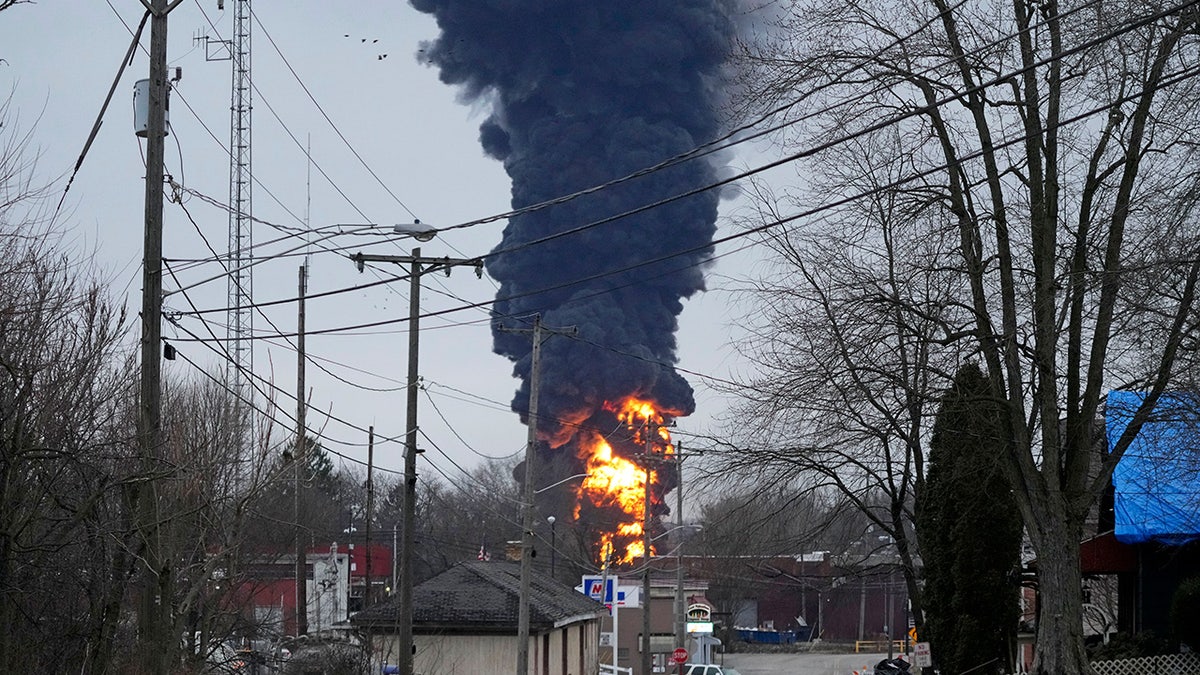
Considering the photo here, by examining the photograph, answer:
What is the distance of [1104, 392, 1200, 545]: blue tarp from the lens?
15.5 m

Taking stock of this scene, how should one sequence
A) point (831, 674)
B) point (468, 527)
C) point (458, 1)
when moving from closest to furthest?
point (831, 674)
point (468, 527)
point (458, 1)

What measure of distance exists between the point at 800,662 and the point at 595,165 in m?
31.9

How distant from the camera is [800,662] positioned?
212 feet

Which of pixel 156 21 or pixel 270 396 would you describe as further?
pixel 270 396

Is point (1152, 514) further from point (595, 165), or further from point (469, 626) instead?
point (595, 165)

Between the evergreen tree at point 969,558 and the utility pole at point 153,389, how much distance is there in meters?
10.7

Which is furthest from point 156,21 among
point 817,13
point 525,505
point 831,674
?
point 831,674

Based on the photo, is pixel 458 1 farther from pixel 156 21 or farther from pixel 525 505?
pixel 156 21

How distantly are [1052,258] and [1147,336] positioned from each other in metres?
1.42

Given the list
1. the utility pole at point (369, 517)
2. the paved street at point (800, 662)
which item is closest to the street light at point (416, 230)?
the utility pole at point (369, 517)

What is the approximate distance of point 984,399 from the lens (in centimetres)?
1602

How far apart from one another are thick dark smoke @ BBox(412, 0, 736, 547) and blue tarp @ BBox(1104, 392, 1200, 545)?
49673mm

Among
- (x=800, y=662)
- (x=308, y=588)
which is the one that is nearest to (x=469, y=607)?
(x=308, y=588)

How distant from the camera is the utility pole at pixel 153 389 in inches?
553
